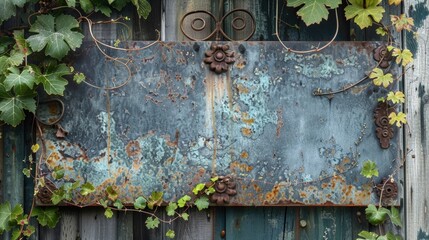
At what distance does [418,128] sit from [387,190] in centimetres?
27

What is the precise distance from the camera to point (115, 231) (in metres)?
2.76

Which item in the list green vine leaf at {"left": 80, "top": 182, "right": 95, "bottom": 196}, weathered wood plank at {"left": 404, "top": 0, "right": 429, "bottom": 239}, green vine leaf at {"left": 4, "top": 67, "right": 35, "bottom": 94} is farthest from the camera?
weathered wood plank at {"left": 404, "top": 0, "right": 429, "bottom": 239}

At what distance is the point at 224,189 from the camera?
8.71 ft

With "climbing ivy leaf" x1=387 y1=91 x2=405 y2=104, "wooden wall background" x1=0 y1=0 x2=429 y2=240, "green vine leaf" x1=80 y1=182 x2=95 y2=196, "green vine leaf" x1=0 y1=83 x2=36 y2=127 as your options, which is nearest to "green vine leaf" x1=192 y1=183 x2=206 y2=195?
"wooden wall background" x1=0 y1=0 x2=429 y2=240

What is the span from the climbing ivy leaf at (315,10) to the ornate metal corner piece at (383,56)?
249 millimetres

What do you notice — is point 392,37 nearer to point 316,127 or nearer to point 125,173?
point 316,127

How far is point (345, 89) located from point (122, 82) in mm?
832

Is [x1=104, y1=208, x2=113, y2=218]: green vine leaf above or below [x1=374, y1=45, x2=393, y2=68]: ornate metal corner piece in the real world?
below

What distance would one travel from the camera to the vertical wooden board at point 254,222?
2.75 m

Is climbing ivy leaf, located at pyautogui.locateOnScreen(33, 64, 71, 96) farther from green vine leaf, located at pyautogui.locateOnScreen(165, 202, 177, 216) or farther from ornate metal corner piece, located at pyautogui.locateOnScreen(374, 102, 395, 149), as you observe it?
ornate metal corner piece, located at pyautogui.locateOnScreen(374, 102, 395, 149)

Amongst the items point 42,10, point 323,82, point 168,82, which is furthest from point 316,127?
point 42,10

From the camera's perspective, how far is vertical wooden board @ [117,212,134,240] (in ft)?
9.06

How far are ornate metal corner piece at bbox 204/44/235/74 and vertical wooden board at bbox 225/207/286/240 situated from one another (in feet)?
1.77

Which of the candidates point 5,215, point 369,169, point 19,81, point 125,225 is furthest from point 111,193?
point 369,169
